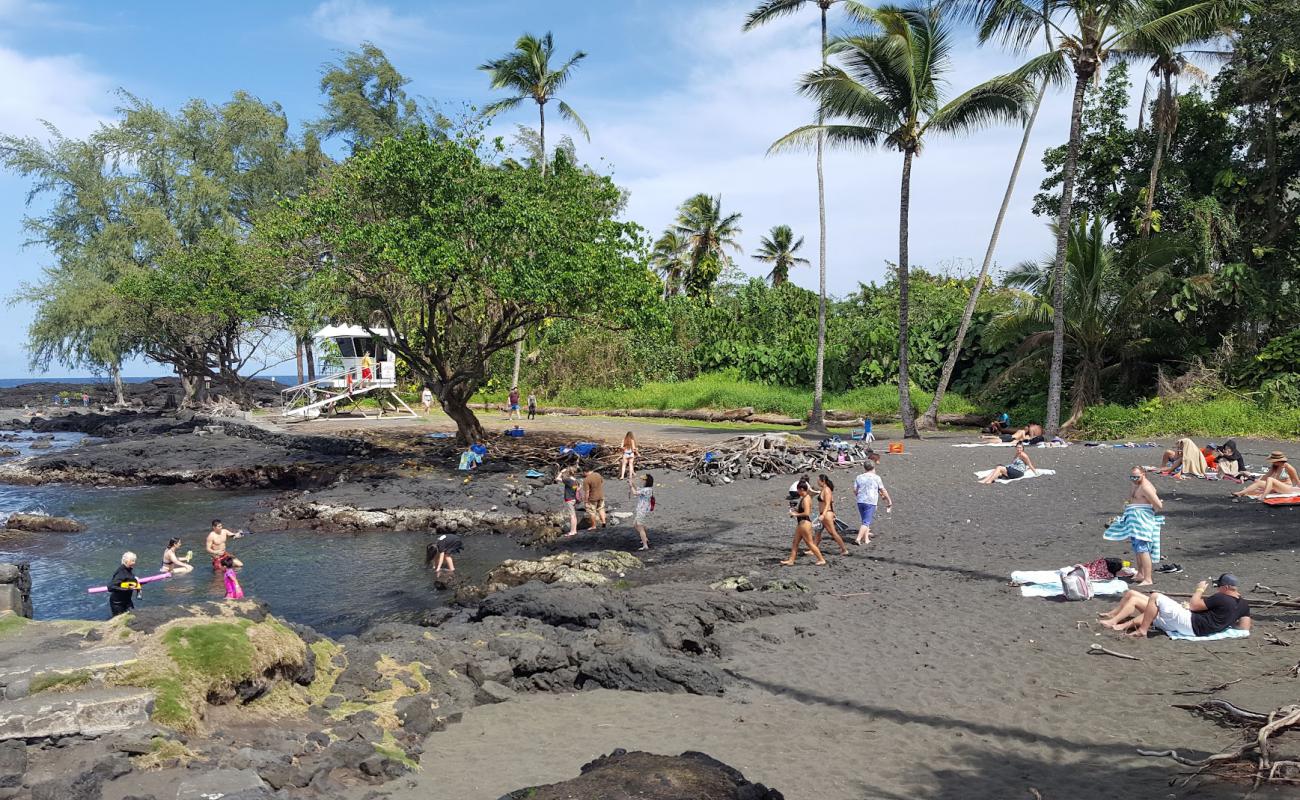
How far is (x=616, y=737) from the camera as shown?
26.9ft

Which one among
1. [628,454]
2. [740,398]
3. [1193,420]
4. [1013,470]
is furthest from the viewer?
[740,398]

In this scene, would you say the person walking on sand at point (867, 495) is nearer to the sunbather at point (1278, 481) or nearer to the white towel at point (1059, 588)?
the white towel at point (1059, 588)

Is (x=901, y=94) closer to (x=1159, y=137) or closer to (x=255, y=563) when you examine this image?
(x=1159, y=137)

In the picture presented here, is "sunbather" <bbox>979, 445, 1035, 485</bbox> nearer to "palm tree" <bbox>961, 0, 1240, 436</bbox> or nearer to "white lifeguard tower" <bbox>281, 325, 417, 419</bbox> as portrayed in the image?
"palm tree" <bbox>961, 0, 1240, 436</bbox>

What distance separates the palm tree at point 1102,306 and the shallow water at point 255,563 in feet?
62.9

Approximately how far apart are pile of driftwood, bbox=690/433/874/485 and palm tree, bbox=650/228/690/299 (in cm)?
3302

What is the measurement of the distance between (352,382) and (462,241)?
22933 mm

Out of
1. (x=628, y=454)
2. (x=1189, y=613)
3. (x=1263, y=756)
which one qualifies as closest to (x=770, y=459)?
(x=628, y=454)

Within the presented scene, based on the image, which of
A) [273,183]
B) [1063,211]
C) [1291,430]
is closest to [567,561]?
[1063,211]

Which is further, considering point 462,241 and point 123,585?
point 462,241

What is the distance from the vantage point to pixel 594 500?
62.1ft

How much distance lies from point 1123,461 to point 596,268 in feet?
45.1

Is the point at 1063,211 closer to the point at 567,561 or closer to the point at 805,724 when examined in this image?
the point at 567,561

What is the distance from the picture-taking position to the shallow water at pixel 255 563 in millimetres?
14516
